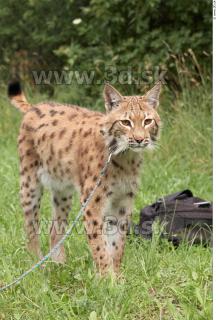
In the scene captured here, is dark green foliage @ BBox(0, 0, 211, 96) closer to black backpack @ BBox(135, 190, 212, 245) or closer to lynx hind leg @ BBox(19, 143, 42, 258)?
black backpack @ BBox(135, 190, 212, 245)

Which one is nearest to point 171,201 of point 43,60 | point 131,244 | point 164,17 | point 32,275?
point 131,244

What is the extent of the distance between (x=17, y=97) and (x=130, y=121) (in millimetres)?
1743

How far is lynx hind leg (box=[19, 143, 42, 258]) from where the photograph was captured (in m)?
6.00

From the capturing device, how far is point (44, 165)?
601cm

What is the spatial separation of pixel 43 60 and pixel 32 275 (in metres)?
10.0

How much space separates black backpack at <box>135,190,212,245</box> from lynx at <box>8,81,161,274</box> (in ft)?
2.20

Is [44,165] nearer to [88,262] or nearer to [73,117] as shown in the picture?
[73,117]

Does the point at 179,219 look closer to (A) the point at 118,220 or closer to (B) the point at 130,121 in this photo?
(A) the point at 118,220

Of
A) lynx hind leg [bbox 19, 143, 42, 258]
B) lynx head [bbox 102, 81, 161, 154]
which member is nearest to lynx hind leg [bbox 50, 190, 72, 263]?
lynx hind leg [bbox 19, 143, 42, 258]

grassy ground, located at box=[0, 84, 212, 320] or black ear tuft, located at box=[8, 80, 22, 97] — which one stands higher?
black ear tuft, located at box=[8, 80, 22, 97]

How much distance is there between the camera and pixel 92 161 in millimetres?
5461

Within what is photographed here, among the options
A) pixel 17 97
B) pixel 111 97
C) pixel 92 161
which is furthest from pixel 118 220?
pixel 17 97

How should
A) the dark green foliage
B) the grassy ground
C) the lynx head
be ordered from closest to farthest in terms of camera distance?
the grassy ground
the lynx head
the dark green foliage

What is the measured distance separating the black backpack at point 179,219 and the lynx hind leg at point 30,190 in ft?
2.80
